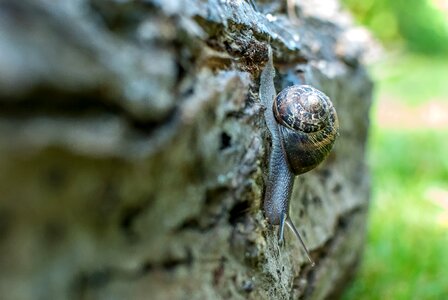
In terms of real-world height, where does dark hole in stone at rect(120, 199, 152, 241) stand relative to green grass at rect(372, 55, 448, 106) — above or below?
above

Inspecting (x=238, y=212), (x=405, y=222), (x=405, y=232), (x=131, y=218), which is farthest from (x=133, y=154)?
(x=405, y=222)

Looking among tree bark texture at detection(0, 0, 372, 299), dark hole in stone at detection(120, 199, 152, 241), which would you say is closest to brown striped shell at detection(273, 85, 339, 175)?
tree bark texture at detection(0, 0, 372, 299)

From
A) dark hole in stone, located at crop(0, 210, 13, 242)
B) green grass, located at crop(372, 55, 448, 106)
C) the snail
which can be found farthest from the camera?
green grass, located at crop(372, 55, 448, 106)

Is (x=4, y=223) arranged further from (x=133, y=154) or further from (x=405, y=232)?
(x=405, y=232)

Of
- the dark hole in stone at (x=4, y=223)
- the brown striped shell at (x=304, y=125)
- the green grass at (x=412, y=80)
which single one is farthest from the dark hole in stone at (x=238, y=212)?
the green grass at (x=412, y=80)

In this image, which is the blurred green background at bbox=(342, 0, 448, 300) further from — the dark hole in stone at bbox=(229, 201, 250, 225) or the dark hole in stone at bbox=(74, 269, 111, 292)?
the dark hole in stone at bbox=(74, 269, 111, 292)

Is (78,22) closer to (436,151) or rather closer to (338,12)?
(338,12)

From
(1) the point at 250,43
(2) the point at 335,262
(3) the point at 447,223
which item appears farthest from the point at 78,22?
(3) the point at 447,223
